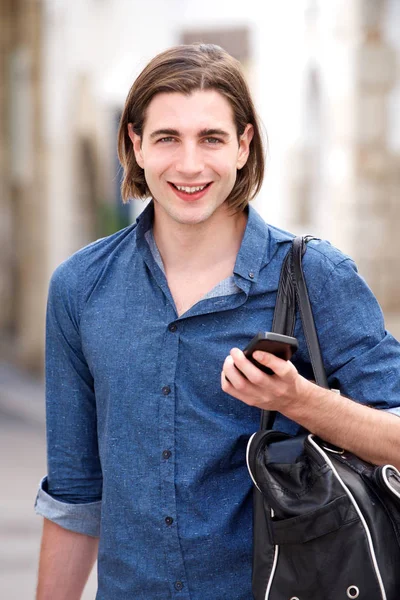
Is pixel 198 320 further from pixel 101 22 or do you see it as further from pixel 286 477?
pixel 101 22

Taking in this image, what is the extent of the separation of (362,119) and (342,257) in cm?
726

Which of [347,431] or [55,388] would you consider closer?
[347,431]

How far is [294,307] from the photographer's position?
240 centimetres

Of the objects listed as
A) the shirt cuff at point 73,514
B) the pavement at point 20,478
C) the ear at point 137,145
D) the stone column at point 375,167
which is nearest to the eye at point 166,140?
the ear at point 137,145

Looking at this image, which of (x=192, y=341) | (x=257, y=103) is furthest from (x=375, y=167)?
(x=192, y=341)

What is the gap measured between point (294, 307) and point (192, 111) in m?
0.43

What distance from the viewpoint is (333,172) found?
9742mm

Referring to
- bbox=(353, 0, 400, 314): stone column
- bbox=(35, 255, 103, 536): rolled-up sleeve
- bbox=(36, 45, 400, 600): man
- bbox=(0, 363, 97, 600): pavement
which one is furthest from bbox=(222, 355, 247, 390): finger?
bbox=(353, 0, 400, 314): stone column

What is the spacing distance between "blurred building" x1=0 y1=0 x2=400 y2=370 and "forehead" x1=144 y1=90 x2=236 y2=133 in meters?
4.34

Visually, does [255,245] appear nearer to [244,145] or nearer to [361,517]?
[244,145]

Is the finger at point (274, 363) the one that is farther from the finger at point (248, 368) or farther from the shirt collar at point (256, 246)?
the shirt collar at point (256, 246)

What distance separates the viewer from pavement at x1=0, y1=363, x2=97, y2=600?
21.3ft

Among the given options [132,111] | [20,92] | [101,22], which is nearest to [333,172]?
[101,22]

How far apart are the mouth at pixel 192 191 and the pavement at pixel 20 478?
12.2ft
